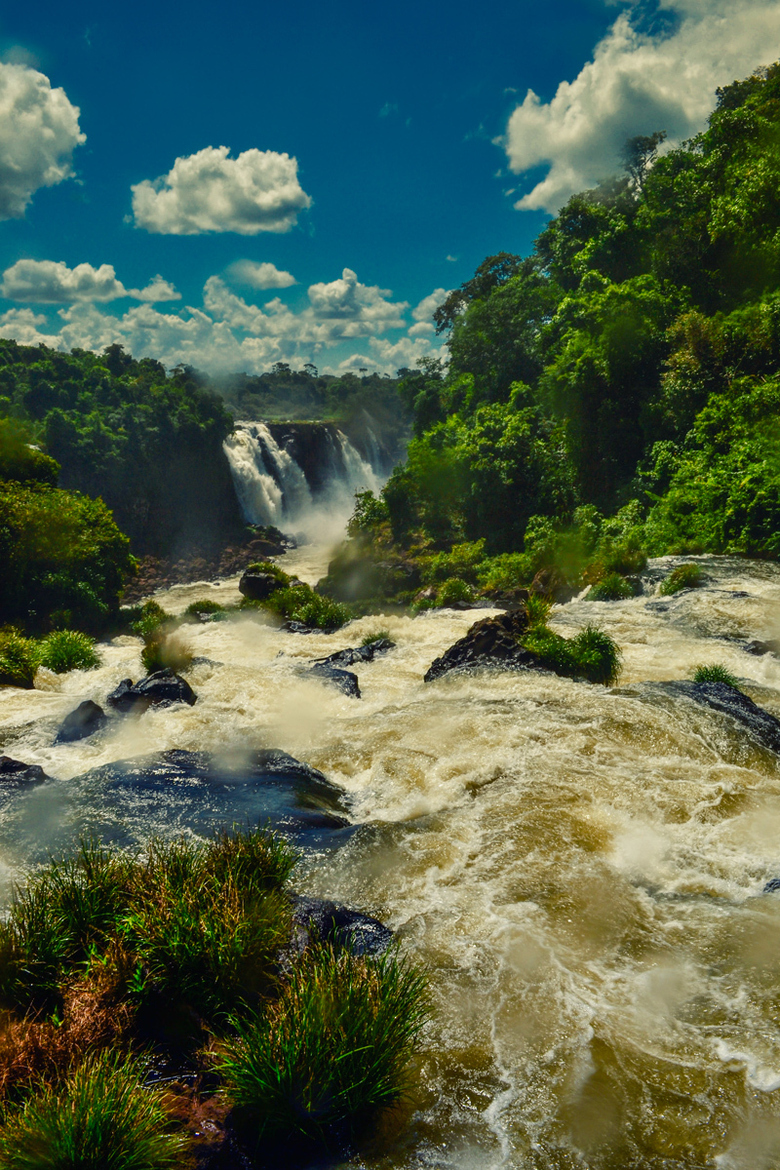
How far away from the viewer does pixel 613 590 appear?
70.0ft

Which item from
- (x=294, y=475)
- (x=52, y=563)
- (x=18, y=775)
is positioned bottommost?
(x=18, y=775)

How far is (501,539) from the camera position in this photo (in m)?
35.1

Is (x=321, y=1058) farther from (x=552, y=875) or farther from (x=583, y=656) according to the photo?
(x=583, y=656)

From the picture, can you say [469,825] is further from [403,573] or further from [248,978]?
[403,573]

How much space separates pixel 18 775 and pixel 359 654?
402 inches

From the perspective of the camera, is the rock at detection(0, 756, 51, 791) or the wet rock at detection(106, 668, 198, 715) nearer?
the rock at detection(0, 756, 51, 791)

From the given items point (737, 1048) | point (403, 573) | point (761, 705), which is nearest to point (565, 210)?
point (403, 573)

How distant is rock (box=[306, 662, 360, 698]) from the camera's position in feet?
49.3

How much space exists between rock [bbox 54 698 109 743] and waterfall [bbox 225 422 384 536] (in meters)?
48.9

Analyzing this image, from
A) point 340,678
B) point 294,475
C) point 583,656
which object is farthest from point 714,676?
point 294,475

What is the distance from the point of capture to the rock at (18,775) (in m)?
9.59

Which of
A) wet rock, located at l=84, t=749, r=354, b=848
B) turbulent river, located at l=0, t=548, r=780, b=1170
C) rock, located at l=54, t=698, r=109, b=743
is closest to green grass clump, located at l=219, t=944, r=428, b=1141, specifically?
turbulent river, located at l=0, t=548, r=780, b=1170

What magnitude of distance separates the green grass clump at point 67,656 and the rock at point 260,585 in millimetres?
10704

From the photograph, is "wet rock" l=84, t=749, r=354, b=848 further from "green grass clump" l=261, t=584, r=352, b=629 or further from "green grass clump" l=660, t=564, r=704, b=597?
"green grass clump" l=261, t=584, r=352, b=629
